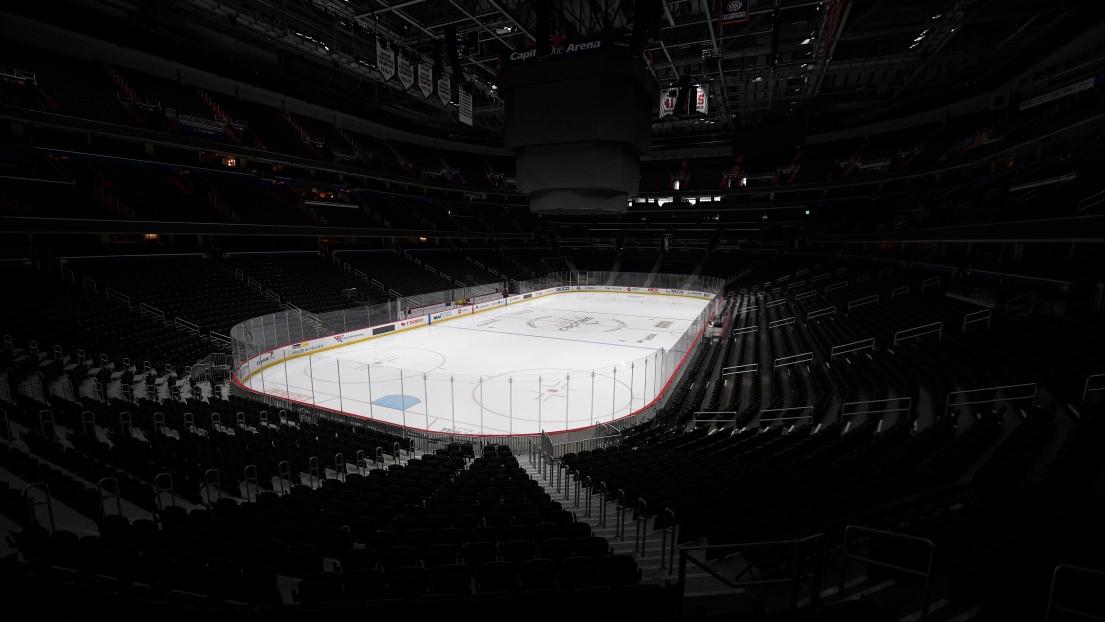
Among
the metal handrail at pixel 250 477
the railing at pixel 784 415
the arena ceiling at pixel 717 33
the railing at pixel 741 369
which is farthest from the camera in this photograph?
the arena ceiling at pixel 717 33

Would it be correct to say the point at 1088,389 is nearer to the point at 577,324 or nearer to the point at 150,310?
the point at 577,324

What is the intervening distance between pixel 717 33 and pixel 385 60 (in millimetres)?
14711

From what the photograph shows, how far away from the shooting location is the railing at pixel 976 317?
16.0m

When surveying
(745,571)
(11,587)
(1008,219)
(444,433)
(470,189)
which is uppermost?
(470,189)

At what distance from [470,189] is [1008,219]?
134ft

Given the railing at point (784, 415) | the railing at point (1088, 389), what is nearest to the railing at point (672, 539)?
the railing at point (784, 415)

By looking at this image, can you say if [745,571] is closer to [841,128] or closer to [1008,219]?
[1008,219]

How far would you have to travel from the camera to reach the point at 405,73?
1830 centimetres

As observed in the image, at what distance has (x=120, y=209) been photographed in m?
22.5

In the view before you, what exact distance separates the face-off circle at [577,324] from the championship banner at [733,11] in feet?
56.4

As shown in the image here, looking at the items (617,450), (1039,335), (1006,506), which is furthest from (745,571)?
(1039,335)

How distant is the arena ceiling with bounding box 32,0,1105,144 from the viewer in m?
18.7

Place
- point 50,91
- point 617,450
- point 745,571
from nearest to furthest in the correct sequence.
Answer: point 745,571
point 617,450
point 50,91

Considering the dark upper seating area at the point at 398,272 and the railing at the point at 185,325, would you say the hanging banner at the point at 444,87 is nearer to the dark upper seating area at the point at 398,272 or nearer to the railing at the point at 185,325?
the railing at the point at 185,325
